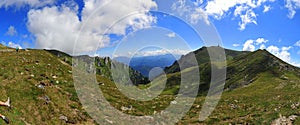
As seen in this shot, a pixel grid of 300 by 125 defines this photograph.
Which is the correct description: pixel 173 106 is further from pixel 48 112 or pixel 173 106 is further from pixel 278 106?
pixel 48 112

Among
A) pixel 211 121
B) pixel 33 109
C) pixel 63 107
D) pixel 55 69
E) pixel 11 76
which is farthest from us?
pixel 55 69

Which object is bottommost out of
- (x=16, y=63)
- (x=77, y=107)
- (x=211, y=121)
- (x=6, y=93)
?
(x=211, y=121)

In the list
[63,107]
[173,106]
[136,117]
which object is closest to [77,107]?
[63,107]

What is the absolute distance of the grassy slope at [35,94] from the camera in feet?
103

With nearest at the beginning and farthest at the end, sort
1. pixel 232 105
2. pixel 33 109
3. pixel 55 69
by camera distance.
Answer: pixel 33 109
pixel 55 69
pixel 232 105

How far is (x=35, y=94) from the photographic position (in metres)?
36.5

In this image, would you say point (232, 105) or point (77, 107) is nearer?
point (77, 107)

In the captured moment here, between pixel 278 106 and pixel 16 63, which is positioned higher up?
pixel 16 63

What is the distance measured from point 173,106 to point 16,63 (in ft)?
100

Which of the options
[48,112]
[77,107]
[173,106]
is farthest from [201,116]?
[48,112]

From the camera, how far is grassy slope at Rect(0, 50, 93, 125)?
31328mm

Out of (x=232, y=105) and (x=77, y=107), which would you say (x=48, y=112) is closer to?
(x=77, y=107)

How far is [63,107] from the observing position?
121 ft

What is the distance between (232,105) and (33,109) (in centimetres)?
4120
